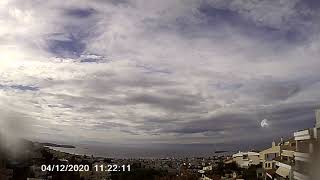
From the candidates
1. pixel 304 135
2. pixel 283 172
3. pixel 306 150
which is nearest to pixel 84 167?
pixel 306 150

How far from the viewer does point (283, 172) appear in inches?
493

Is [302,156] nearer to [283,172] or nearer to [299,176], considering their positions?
[299,176]

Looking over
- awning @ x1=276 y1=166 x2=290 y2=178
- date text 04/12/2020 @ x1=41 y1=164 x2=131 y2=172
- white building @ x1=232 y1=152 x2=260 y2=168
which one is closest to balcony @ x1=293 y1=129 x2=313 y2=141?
awning @ x1=276 y1=166 x2=290 y2=178

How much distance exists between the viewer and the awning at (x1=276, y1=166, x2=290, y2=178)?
466 inches

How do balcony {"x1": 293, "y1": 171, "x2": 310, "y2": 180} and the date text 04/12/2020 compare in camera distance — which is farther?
balcony {"x1": 293, "y1": 171, "x2": 310, "y2": 180}

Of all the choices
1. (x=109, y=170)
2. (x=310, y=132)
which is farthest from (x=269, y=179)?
(x=109, y=170)

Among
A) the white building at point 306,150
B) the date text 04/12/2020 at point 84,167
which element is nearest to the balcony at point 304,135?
the white building at point 306,150

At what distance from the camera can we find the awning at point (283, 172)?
38.9ft

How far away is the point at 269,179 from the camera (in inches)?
472

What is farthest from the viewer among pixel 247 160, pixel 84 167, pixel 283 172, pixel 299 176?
pixel 247 160

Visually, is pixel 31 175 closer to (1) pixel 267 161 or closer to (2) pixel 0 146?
(2) pixel 0 146

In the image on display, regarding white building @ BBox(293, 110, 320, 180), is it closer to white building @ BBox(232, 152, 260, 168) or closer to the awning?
the awning

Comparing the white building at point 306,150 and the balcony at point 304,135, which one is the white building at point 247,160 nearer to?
the white building at point 306,150

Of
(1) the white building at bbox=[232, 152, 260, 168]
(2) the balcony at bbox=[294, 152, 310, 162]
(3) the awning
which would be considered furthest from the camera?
(1) the white building at bbox=[232, 152, 260, 168]
